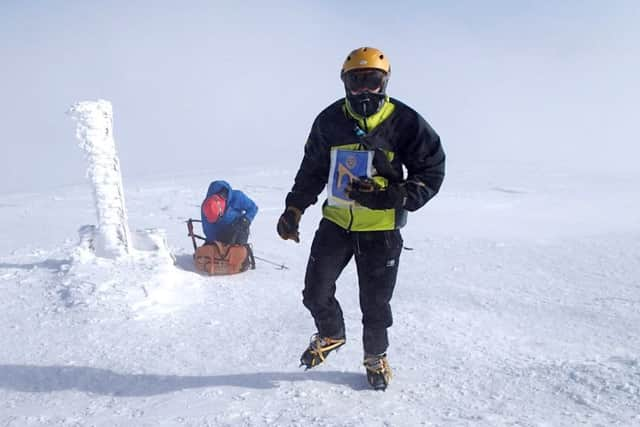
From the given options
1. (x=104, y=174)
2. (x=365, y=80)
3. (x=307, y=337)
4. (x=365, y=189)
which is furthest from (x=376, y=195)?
(x=104, y=174)

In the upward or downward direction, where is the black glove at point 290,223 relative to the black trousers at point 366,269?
upward

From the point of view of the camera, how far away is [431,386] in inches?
127

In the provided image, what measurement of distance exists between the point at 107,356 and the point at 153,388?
2.36 feet

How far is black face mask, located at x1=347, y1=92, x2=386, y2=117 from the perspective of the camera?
3.04 m

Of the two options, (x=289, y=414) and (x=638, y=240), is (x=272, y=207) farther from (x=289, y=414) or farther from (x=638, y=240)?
(x=289, y=414)

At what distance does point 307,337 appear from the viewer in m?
4.14

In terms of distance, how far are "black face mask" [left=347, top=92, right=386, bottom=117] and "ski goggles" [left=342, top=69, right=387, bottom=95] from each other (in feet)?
0.16

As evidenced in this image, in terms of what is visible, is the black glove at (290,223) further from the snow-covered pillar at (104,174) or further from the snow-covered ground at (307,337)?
the snow-covered pillar at (104,174)

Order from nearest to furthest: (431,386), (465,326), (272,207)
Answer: (431,386), (465,326), (272,207)

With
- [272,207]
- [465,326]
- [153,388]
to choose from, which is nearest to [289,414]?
[153,388]

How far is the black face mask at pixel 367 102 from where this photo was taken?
3035 millimetres

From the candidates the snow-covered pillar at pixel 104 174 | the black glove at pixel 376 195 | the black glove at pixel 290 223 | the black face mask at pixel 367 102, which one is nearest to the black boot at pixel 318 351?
the black glove at pixel 290 223

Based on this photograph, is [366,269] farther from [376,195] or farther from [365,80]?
[365,80]

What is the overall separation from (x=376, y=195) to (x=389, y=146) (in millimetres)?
316
